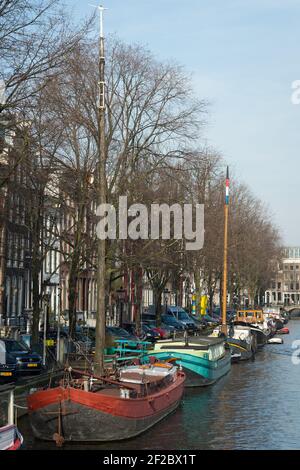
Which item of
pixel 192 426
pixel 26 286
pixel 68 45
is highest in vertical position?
pixel 68 45

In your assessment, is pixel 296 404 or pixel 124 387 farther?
pixel 296 404

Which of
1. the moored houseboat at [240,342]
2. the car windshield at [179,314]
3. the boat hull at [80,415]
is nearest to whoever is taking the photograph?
the boat hull at [80,415]

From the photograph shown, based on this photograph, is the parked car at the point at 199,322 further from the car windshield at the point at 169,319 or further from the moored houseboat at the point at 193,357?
the moored houseboat at the point at 193,357

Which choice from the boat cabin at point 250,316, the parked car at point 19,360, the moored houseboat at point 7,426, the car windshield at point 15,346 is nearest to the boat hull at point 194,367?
the parked car at point 19,360

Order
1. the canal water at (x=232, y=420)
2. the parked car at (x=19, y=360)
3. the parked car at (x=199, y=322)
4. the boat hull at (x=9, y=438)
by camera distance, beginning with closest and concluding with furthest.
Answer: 1. the boat hull at (x=9, y=438)
2. the canal water at (x=232, y=420)
3. the parked car at (x=19, y=360)
4. the parked car at (x=199, y=322)

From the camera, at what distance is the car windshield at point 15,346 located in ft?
120

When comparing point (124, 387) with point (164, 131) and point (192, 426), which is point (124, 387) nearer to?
point (192, 426)

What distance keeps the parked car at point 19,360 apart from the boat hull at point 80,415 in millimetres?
9752

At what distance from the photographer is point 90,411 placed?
72.8 feet

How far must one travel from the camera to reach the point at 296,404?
108ft

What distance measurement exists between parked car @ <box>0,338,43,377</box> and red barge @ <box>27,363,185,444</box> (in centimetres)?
904

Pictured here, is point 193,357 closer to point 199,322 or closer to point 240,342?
point 240,342
